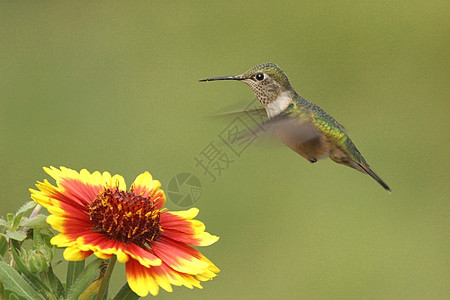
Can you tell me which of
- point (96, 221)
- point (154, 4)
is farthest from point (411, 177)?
point (96, 221)

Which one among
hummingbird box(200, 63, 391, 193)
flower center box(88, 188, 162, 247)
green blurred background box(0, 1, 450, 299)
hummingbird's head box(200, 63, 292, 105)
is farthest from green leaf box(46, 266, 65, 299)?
green blurred background box(0, 1, 450, 299)

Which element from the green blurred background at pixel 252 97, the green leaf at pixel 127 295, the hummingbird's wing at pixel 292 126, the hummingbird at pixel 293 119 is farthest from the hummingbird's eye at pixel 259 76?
the green blurred background at pixel 252 97

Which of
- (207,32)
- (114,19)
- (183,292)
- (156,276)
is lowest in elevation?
(183,292)

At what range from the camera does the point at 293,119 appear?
69.0 inches

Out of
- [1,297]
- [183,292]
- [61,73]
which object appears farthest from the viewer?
[61,73]

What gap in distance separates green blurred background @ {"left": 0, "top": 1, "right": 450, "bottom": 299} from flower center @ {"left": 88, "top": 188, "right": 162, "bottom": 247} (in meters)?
2.46

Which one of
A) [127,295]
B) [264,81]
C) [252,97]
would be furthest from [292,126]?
[252,97]

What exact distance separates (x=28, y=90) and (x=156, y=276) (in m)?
4.24

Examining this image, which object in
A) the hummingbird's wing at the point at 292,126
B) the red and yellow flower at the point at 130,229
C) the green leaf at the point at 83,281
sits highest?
the hummingbird's wing at the point at 292,126

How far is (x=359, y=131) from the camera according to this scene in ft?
16.3

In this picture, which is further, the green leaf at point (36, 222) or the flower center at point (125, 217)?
the flower center at point (125, 217)

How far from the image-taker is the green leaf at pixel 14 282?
3.32ft

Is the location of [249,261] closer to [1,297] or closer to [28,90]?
[28,90]

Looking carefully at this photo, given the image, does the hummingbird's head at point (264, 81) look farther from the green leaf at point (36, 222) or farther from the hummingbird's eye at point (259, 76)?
the green leaf at point (36, 222)
